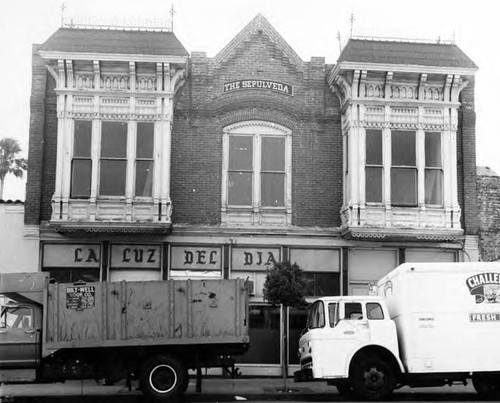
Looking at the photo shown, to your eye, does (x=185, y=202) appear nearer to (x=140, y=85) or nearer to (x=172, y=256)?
(x=172, y=256)

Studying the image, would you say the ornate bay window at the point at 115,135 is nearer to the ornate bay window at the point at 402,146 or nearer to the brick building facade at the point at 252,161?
the brick building facade at the point at 252,161

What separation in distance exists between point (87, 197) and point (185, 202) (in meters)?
2.68

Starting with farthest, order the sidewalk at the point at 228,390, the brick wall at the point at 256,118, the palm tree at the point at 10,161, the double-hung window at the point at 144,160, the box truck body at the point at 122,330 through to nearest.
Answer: the palm tree at the point at 10,161
the brick wall at the point at 256,118
the double-hung window at the point at 144,160
the sidewalk at the point at 228,390
the box truck body at the point at 122,330

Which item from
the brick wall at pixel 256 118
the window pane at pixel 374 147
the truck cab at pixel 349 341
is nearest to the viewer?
the truck cab at pixel 349 341

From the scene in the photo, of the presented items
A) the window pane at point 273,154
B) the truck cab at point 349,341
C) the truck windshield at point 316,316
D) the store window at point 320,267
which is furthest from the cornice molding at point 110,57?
the truck cab at point 349,341

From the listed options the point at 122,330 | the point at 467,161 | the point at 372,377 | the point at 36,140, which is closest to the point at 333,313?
the point at 372,377

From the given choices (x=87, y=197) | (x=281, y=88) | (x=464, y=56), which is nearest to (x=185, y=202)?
(x=87, y=197)

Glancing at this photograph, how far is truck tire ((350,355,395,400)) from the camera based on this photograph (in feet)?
53.0

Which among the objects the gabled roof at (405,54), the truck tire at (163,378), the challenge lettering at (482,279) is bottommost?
the truck tire at (163,378)

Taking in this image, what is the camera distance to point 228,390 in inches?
715

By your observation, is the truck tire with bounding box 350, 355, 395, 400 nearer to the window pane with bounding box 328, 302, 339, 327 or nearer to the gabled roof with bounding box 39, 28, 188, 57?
the window pane with bounding box 328, 302, 339, 327

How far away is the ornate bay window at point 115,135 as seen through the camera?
2106 centimetres

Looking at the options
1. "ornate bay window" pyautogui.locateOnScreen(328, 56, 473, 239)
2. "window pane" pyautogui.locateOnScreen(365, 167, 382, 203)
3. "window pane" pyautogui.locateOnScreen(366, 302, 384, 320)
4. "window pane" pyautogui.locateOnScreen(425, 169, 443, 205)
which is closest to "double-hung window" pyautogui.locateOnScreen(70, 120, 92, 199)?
"ornate bay window" pyautogui.locateOnScreen(328, 56, 473, 239)

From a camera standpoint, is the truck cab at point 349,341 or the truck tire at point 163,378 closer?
the truck tire at point 163,378
